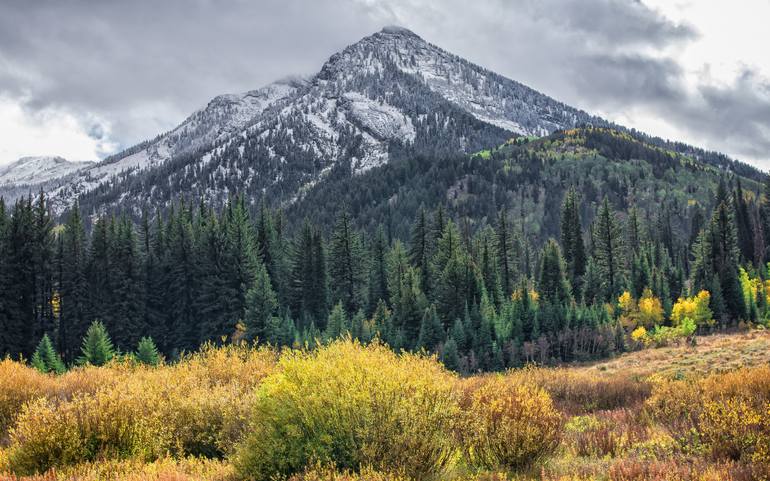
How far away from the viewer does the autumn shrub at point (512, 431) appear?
11.1 metres

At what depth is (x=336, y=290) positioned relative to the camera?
250 feet

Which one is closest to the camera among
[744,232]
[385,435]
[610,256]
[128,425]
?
[385,435]

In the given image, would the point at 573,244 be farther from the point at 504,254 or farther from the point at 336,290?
the point at 336,290

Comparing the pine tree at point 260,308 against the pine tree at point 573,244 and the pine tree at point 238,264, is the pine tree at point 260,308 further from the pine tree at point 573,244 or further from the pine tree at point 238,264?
the pine tree at point 573,244

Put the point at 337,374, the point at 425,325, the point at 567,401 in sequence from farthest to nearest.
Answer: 1. the point at 425,325
2. the point at 567,401
3. the point at 337,374

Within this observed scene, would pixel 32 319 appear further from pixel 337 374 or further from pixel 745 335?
pixel 745 335

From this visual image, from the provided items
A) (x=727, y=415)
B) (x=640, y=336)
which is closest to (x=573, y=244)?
(x=640, y=336)

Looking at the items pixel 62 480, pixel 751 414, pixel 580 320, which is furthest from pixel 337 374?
pixel 580 320

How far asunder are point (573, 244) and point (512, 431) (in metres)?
78.1

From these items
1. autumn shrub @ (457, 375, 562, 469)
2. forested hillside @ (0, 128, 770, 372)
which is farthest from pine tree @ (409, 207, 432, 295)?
autumn shrub @ (457, 375, 562, 469)

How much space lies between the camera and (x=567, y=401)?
21.5 metres

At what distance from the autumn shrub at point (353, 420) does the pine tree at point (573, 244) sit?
72.4 metres

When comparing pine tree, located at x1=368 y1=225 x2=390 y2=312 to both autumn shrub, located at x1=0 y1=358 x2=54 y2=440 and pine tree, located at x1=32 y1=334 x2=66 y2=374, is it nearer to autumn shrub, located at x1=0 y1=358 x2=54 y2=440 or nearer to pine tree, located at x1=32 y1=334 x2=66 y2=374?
pine tree, located at x1=32 y1=334 x2=66 y2=374

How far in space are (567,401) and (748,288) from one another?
68.2m
